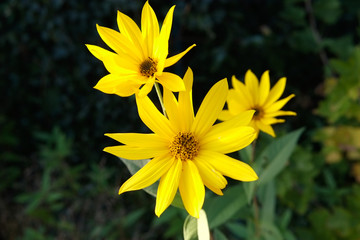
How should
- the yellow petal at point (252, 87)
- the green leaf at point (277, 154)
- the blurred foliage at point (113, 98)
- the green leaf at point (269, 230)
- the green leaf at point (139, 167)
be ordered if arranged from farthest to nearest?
the blurred foliage at point (113, 98)
the green leaf at point (269, 230)
the green leaf at point (277, 154)
the yellow petal at point (252, 87)
the green leaf at point (139, 167)

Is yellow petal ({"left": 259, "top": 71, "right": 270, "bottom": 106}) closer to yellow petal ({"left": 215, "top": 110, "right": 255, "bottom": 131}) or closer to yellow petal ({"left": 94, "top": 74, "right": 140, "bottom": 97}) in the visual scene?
yellow petal ({"left": 215, "top": 110, "right": 255, "bottom": 131})

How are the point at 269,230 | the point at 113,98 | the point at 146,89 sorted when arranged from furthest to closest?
the point at 113,98 < the point at 269,230 < the point at 146,89

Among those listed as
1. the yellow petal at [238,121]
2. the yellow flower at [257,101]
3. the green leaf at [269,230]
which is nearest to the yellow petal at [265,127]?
the yellow flower at [257,101]

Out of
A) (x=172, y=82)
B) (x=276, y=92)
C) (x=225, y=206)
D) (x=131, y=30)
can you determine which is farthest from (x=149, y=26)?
(x=225, y=206)

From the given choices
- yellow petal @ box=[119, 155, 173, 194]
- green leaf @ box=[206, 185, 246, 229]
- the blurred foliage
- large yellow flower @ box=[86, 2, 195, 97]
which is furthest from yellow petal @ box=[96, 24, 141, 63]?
the blurred foliage

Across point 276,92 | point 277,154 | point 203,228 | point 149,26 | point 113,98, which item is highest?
point 113,98

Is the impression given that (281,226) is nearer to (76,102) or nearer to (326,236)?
(326,236)

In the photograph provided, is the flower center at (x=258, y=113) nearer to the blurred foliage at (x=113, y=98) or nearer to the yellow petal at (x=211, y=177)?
the yellow petal at (x=211, y=177)

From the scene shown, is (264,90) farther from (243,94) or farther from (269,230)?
(269,230)
